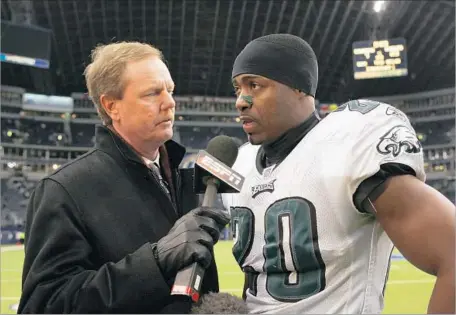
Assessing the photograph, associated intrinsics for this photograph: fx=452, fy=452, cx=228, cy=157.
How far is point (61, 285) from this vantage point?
166 centimetres

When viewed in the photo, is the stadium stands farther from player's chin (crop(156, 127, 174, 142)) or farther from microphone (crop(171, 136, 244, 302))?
microphone (crop(171, 136, 244, 302))

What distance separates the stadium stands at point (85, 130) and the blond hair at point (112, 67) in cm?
3625

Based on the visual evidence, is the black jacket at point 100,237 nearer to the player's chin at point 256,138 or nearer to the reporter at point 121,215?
the reporter at point 121,215

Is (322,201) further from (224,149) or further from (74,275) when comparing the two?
(74,275)

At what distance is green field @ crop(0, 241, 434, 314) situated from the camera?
7328 millimetres

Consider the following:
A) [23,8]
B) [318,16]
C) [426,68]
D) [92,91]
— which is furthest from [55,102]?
[92,91]

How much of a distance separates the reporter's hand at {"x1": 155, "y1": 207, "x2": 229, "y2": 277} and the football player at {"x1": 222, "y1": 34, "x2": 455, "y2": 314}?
417 mm

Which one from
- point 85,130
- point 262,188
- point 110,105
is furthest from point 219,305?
point 85,130

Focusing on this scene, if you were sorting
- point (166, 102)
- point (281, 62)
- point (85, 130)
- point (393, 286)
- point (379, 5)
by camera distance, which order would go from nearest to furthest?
point (166, 102)
point (281, 62)
point (393, 286)
point (379, 5)
point (85, 130)

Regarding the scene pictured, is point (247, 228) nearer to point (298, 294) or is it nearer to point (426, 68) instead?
point (298, 294)

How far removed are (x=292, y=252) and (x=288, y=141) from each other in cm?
55

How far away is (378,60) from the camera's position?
929 inches

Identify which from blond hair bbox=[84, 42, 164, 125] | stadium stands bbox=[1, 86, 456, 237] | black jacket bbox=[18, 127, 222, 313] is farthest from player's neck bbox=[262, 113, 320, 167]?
stadium stands bbox=[1, 86, 456, 237]

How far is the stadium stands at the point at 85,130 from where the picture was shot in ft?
126
